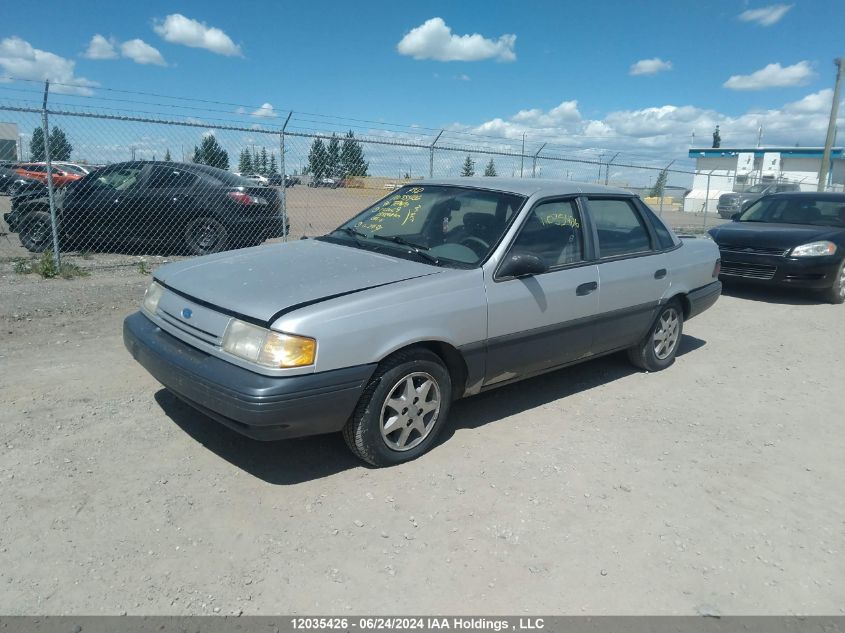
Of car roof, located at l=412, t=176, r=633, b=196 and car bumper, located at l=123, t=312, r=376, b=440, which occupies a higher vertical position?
car roof, located at l=412, t=176, r=633, b=196

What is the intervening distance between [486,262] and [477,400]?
1253 mm

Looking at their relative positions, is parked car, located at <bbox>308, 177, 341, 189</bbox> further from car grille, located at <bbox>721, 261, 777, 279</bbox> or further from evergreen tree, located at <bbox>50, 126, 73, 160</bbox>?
car grille, located at <bbox>721, 261, 777, 279</bbox>

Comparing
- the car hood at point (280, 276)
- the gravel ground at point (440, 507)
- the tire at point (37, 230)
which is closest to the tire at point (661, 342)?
the gravel ground at point (440, 507)

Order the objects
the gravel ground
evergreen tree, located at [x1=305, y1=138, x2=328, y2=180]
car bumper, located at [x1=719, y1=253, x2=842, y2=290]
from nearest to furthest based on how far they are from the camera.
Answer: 1. the gravel ground
2. car bumper, located at [x1=719, y1=253, x2=842, y2=290]
3. evergreen tree, located at [x1=305, y1=138, x2=328, y2=180]

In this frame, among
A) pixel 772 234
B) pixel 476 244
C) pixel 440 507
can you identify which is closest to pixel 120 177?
pixel 476 244

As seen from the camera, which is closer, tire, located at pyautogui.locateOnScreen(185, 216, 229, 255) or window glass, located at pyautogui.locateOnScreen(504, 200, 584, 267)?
window glass, located at pyautogui.locateOnScreen(504, 200, 584, 267)

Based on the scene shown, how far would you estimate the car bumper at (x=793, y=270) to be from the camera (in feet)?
28.0

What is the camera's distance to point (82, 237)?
9.53 meters

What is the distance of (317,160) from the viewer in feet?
33.6

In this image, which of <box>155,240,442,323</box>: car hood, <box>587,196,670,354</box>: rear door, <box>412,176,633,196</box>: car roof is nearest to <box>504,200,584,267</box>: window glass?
<box>412,176,633,196</box>: car roof

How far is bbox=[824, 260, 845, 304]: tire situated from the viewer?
8734mm

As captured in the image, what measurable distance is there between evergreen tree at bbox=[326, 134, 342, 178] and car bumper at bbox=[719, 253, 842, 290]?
6.34 m

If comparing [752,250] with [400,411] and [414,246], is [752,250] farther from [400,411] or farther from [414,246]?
[400,411]

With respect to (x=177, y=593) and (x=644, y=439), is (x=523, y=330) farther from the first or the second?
(x=177, y=593)
